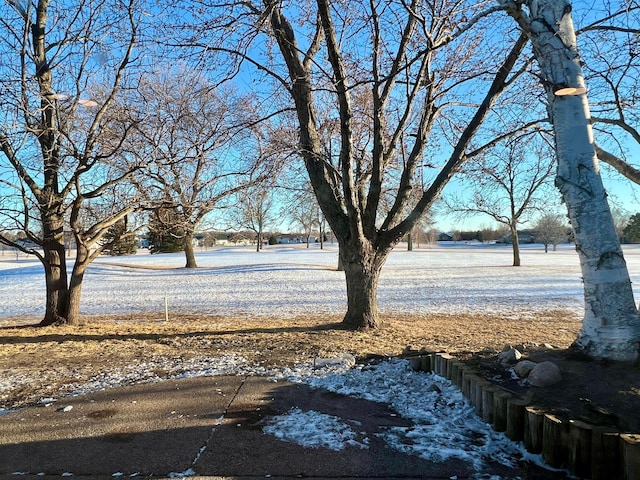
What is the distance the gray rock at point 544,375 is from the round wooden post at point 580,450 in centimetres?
95

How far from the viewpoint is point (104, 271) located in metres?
25.4

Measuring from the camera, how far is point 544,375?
4086 millimetres

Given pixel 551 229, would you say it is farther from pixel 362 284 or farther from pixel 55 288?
pixel 55 288

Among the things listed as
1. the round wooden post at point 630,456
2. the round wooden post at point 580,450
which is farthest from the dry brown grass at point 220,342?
the round wooden post at point 630,456

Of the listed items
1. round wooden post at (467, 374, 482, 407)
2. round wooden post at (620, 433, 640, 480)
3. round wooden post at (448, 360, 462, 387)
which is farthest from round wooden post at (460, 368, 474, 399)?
round wooden post at (620, 433, 640, 480)

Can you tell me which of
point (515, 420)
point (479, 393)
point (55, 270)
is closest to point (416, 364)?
point (479, 393)

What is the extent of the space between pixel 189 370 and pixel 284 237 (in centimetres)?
11380

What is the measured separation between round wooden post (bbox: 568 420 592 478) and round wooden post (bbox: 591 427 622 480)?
0.03 metres

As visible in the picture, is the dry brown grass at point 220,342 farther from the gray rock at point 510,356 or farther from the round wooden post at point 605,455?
the round wooden post at point 605,455

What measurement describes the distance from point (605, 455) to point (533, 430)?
518 mm

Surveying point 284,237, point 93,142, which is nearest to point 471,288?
point 93,142

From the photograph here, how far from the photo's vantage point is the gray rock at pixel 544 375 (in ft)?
13.3

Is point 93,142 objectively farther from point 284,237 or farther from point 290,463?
point 284,237

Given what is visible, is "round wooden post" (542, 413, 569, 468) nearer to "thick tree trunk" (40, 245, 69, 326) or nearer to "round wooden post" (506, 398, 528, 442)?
"round wooden post" (506, 398, 528, 442)
